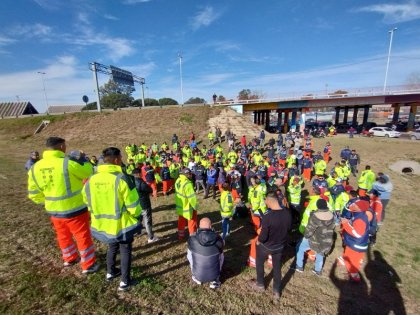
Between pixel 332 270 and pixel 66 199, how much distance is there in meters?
6.05

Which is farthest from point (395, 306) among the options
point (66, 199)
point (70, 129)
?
point (70, 129)

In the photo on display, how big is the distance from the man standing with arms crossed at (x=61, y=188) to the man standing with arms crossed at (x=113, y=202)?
40 centimetres

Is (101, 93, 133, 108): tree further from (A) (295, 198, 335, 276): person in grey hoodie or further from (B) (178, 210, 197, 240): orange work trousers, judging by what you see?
(A) (295, 198, 335, 276): person in grey hoodie

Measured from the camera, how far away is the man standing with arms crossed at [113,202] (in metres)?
3.61

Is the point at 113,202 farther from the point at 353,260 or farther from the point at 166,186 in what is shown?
the point at 166,186

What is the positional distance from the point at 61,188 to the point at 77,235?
893 millimetres

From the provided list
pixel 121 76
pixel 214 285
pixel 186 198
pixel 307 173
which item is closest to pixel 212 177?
pixel 186 198

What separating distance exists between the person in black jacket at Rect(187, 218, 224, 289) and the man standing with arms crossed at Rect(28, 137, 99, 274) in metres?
1.98

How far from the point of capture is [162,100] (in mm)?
79375

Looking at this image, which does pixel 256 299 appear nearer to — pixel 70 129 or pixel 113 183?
pixel 113 183

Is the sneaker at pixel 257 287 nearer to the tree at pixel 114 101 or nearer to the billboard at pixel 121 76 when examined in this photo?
the billboard at pixel 121 76

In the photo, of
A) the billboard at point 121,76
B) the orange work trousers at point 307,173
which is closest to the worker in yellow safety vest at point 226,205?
the orange work trousers at point 307,173

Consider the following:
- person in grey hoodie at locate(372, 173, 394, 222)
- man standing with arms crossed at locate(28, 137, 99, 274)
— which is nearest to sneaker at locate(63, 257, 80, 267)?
man standing with arms crossed at locate(28, 137, 99, 274)

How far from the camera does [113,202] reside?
143 inches
